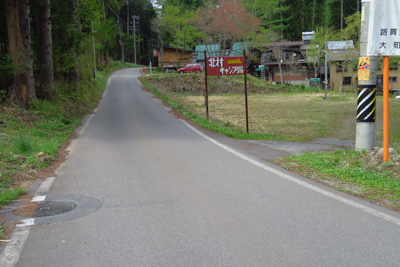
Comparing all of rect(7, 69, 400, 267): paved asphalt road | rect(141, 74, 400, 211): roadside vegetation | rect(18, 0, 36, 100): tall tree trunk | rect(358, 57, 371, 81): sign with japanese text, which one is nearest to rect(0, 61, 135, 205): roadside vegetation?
rect(7, 69, 400, 267): paved asphalt road

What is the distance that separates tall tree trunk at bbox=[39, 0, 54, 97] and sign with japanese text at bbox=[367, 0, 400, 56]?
1526 centimetres

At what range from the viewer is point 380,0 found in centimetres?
626

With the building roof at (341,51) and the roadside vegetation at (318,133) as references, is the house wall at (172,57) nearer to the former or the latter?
the building roof at (341,51)

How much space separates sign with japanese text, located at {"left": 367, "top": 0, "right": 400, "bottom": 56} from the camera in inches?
244

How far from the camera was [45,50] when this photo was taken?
687 inches

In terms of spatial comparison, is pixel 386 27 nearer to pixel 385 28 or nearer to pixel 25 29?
pixel 385 28

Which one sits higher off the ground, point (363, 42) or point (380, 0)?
point (380, 0)

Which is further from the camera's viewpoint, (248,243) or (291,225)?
(291,225)

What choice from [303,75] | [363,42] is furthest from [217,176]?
[303,75]

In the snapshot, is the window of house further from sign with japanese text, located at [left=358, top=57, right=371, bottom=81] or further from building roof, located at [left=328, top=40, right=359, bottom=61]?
sign with japanese text, located at [left=358, top=57, right=371, bottom=81]

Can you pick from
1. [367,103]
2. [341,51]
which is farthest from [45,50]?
[341,51]

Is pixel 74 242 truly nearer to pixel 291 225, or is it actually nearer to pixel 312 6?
pixel 291 225

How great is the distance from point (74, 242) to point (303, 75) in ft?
163

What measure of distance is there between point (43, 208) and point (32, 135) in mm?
6430
